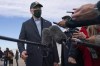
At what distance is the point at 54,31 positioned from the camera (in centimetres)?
279

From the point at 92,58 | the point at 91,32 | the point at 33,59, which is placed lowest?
the point at 33,59

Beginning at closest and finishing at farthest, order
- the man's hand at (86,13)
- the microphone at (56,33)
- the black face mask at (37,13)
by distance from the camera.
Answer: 1. the man's hand at (86,13)
2. the microphone at (56,33)
3. the black face mask at (37,13)

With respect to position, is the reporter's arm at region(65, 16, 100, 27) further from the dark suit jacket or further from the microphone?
the dark suit jacket

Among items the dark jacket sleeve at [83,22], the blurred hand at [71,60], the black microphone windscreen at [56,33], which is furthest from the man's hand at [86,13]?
the blurred hand at [71,60]

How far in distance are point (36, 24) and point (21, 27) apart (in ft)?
1.02

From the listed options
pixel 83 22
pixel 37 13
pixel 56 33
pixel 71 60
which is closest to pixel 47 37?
pixel 56 33

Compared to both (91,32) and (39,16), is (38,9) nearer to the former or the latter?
(39,16)

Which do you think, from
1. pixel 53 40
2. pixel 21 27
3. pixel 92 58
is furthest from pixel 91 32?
pixel 21 27

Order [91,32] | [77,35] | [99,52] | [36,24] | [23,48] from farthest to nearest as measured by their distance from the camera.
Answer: [36,24] < [23,48] < [91,32] < [99,52] < [77,35]

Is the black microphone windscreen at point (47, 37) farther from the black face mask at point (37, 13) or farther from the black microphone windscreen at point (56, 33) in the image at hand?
the black face mask at point (37, 13)

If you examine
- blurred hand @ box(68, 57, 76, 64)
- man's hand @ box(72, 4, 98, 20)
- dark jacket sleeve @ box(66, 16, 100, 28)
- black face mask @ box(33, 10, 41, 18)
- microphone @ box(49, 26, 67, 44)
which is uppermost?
man's hand @ box(72, 4, 98, 20)

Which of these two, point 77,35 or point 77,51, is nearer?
point 77,35

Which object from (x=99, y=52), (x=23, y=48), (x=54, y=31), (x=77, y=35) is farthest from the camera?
(x=23, y=48)

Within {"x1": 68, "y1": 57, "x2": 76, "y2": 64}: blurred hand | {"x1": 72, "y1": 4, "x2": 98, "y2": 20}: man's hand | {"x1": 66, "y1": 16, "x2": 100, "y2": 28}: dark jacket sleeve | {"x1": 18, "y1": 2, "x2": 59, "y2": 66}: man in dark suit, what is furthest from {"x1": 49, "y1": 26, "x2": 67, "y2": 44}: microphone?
{"x1": 18, "y1": 2, "x2": 59, "y2": 66}: man in dark suit
